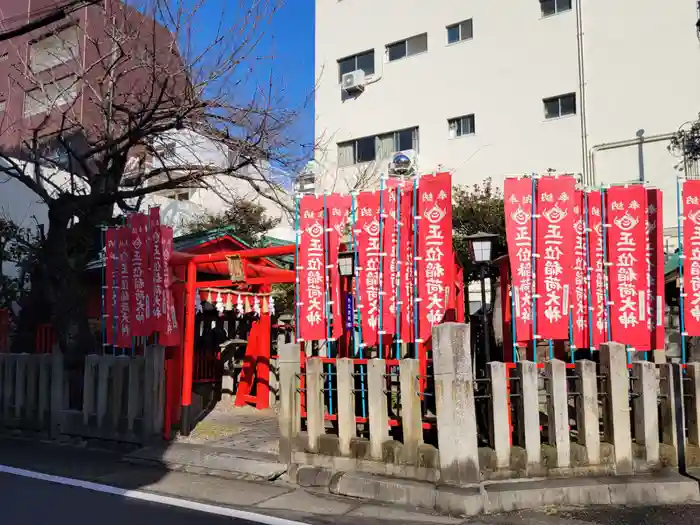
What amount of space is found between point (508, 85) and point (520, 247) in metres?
14.8

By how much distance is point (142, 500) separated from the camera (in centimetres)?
670

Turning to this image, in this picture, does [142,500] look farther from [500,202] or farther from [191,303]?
[500,202]

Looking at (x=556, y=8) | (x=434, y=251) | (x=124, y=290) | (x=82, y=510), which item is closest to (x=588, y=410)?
(x=434, y=251)

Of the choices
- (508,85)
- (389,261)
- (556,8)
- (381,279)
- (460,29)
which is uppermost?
(460,29)

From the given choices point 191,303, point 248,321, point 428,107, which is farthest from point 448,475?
point 428,107

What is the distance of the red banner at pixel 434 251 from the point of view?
7.02 metres

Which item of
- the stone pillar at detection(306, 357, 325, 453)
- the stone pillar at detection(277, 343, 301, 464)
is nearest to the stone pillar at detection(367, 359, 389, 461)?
the stone pillar at detection(306, 357, 325, 453)

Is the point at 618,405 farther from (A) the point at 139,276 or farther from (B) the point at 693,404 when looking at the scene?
(A) the point at 139,276

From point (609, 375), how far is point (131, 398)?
22.3ft

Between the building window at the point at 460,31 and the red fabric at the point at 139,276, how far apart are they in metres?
15.6

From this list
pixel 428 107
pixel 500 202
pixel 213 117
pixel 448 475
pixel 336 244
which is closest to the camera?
pixel 448 475

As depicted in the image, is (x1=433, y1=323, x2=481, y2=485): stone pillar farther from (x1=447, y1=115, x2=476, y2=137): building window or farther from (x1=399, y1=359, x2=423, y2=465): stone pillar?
(x1=447, y1=115, x2=476, y2=137): building window

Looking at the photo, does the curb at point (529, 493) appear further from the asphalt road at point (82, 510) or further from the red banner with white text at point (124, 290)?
the red banner with white text at point (124, 290)

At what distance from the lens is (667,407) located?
7.02 m
